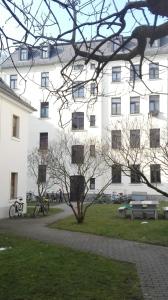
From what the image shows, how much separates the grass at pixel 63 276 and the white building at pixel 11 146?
12001mm

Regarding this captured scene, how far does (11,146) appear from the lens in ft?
83.0

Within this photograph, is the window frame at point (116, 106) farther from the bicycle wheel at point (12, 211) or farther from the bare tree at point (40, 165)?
the bicycle wheel at point (12, 211)

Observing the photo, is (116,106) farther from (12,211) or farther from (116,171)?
(12,211)

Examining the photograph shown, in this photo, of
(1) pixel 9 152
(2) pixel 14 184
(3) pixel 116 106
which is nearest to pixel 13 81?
(3) pixel 116 106

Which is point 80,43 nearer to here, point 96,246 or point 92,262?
point 92,262

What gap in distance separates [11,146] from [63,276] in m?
16.7

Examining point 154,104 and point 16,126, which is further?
point 154,104

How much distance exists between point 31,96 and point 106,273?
3847 cm

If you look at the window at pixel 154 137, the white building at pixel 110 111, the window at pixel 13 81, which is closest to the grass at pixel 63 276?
the window at pixel 154 137

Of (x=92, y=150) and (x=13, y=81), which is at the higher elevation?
(x=13, y=81)

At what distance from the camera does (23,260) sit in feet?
35.6

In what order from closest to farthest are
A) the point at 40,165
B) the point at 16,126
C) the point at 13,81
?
1. the point at 16,126
2. the point at 40,165
3. the point at 13,81

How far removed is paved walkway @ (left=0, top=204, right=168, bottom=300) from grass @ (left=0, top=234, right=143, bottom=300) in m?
0.32

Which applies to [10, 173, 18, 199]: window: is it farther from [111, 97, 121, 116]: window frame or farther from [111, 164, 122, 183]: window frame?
[111, 97, 121, 116]: window frame
